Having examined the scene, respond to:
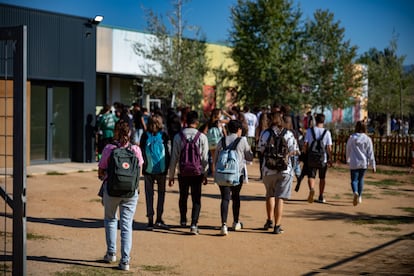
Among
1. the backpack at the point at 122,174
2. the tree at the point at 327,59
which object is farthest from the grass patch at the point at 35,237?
the tree at the point at 327,59

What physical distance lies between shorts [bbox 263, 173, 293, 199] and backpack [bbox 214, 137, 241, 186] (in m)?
0.56

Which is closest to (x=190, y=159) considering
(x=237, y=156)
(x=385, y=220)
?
(x=237, y=156)

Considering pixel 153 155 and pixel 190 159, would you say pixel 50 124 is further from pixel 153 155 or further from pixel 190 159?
pixel 190 159

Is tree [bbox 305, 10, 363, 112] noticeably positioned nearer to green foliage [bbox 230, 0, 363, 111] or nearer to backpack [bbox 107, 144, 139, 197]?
green foliage [bbox 230, 0, 363, 111]

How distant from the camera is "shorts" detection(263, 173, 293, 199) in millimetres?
8922

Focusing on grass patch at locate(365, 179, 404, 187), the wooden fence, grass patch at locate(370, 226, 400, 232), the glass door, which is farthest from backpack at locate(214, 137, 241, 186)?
the wooden fence

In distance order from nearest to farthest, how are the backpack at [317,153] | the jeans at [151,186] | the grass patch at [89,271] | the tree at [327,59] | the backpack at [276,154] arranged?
the grass patch at [89,271] < the backpack at [276,154] < the jeans at [151,186] < the backpack at [317,153] < the tree at [327,59]

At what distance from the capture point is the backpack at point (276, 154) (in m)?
8.86

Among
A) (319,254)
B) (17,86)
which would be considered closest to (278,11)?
(319,254)

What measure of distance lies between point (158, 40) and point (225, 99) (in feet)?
26.7

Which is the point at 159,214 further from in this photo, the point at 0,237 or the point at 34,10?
the point at 34,10

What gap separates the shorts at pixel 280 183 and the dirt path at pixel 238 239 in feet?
2.19

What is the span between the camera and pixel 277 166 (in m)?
8.86

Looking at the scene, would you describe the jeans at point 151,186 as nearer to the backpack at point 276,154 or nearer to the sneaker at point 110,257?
the backpack at point 276,154
